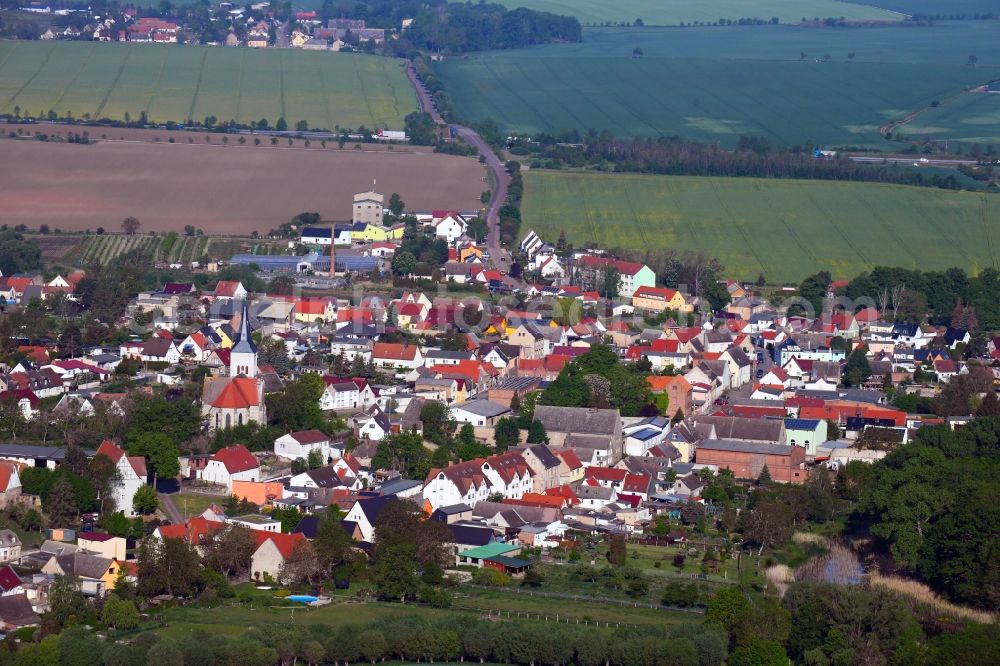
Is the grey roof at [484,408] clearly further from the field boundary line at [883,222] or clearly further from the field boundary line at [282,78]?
the field boundary line at [282,78]

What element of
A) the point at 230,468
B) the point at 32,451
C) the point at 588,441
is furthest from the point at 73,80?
the point at 230,468

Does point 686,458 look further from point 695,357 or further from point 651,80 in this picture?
point 651,80

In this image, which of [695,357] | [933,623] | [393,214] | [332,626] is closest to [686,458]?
[695,357]

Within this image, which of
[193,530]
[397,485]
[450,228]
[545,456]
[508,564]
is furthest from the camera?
[450,228]

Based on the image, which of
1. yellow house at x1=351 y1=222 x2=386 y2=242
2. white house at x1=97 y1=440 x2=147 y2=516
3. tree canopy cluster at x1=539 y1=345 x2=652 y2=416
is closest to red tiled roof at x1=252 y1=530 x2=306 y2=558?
white house at x1=97 y1=440 x2=147 y2=516

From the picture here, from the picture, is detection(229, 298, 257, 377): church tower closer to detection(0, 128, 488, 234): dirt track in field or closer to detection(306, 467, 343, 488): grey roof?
detection(306, 467, 343, 488): grey roof

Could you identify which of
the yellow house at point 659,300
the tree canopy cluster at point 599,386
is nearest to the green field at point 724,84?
the yellow house at point 659,300

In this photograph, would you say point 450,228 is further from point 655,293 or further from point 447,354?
point 447,354
